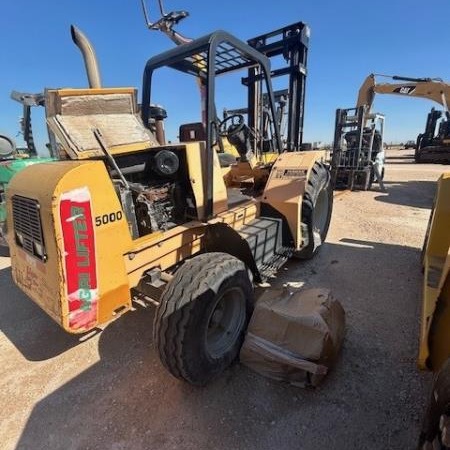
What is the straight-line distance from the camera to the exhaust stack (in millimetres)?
2615

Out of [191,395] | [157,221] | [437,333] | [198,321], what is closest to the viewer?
[437,333]

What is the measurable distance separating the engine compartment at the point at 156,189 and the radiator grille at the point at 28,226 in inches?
23.0

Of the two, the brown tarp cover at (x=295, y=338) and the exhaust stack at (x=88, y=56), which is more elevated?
the exhaust stack at (x=88, y=56)

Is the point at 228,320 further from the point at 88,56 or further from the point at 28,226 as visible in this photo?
the point at 88,56

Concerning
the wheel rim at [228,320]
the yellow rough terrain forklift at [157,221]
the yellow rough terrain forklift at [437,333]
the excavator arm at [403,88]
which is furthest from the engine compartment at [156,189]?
the excavator arm at [403,88]

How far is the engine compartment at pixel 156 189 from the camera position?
2486 mm

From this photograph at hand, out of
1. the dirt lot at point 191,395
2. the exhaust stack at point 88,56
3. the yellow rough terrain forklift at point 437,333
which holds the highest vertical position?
the exhaust stack at point 88,56

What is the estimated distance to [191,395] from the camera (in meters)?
2.16

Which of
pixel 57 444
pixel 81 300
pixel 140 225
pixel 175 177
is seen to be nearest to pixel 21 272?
pixel 81 300

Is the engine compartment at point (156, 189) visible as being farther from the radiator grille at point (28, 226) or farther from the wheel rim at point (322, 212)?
the wheel rim at point (322, 212)

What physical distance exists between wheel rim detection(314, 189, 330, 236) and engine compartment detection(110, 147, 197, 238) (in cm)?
246

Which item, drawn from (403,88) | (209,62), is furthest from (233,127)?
(403,88)

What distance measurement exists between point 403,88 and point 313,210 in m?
10.9

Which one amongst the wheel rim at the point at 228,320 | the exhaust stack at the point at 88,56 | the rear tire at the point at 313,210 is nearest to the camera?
the wheel rim at the point at 228,320
